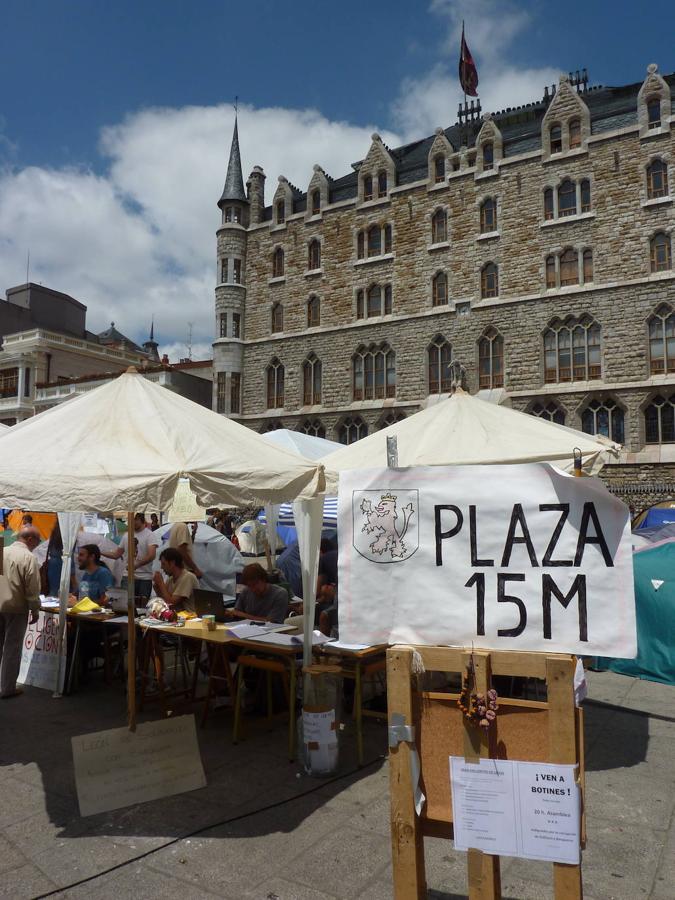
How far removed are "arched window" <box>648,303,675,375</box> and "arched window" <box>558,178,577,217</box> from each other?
18.1 feet

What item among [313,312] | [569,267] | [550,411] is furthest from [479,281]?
[313,312]

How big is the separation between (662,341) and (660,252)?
3469 mm

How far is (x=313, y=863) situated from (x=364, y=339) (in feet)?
91.0

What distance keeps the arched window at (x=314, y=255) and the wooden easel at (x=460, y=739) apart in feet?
103

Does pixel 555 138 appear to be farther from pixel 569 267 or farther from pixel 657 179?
pixel 569 267

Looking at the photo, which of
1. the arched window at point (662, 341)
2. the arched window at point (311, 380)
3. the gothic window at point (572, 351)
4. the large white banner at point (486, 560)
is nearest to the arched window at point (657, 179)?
the arched window at point (662, 341)

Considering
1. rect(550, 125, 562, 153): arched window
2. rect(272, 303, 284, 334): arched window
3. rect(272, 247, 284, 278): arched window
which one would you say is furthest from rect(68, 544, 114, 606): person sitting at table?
rect(272, 247, 284, 278): arched window

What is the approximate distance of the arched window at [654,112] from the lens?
2486cm

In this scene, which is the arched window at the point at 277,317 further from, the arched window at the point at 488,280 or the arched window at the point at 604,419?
the arched window at the point at 604,419

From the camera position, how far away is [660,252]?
2450 cm

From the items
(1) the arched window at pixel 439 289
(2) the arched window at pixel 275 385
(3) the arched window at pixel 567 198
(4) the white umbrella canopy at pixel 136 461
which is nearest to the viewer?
(4) the white umbrella canopy at pixel 136 461

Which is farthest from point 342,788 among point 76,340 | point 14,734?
point 76,340

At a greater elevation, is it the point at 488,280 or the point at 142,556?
the point at 488,280

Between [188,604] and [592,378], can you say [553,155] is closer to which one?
[592,378]
